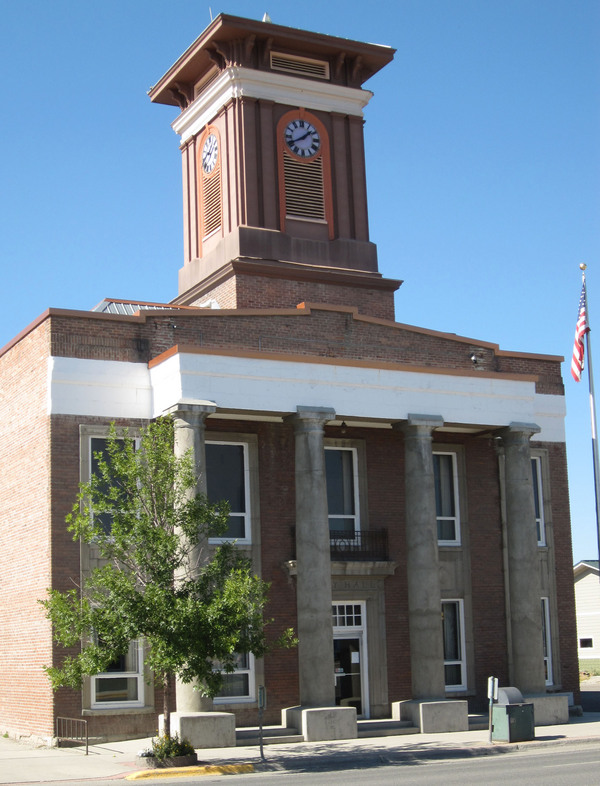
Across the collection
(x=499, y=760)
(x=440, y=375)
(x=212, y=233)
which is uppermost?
(x=212, y=233)

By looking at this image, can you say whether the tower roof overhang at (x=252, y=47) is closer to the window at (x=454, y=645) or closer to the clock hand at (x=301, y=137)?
the clock hand at (x=301, y=137)

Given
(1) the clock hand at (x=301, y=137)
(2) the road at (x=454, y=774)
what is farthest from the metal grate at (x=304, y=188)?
(2) the road at (x=454, y=774)

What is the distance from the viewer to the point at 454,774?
59.8 ft

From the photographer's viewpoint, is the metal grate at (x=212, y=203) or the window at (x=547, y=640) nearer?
the window at (x=547, y=640)

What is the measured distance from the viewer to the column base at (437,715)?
25.9 meters

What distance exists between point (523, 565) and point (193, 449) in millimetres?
9280

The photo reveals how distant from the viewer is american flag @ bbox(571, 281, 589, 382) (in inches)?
1289

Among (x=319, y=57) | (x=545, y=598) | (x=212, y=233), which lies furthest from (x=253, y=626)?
(x=319, y=57)

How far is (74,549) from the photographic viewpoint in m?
25.2

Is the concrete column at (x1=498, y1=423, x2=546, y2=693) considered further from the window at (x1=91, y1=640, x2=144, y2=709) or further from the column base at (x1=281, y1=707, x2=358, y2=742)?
the window at (x1=91, y1=640, x2=144, y2=709)

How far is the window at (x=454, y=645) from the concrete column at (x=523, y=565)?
1.46 meters

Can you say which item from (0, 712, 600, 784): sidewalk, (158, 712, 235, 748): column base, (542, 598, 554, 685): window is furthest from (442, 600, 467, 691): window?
(158, 712, 235, 748): column base

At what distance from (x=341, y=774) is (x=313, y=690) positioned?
5827 millimetres

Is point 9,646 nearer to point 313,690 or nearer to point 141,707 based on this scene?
point 141,707
